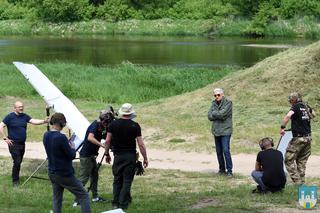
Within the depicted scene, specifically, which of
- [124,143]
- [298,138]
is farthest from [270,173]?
[124,143]

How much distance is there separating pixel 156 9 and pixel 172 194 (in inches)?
3692

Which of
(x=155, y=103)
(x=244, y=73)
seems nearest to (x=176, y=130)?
(x=155, y=103)

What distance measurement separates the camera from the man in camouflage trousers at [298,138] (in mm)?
11875

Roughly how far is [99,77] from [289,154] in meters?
21.3

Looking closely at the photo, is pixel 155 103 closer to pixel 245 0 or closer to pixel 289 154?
pixel 289 154

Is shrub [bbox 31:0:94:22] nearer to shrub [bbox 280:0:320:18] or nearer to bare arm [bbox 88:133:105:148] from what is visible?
shrub [bbox 280:0:320:18]

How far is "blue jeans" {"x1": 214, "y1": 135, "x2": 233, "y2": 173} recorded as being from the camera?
1346 centimetres

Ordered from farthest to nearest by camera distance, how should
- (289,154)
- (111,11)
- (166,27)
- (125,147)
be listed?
(111,11) < (166,27) < (289,154) < (125,147)

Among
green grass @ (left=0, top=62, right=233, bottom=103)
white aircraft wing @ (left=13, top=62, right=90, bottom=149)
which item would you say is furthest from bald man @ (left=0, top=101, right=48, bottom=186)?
green grass @ (left=0, top=62, right=233, bottom=103)

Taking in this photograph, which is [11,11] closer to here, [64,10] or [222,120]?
[64,10]

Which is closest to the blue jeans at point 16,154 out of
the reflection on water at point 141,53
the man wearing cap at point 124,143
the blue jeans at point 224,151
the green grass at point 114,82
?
the man wearing cap at point 124,143

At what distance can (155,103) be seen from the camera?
24.3 metres

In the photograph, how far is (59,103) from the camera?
13750mm

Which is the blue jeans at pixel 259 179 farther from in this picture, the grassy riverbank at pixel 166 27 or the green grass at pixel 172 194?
the grassy riverbank at pixel 166 27
